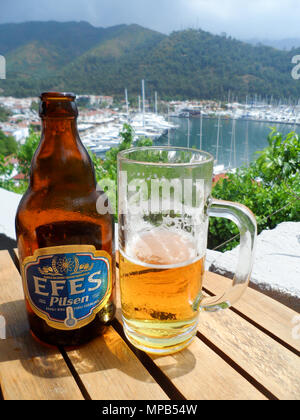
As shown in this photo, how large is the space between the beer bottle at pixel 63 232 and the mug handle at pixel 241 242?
262 millimetres

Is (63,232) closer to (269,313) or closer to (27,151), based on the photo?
(269,313)

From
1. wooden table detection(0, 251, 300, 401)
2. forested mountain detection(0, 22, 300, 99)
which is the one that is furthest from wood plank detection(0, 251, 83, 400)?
forested mountain detection(0, 22, 300, 99)

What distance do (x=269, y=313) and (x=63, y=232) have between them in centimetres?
66

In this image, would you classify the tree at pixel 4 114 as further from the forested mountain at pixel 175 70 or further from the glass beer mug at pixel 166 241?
the glass beer mug at pixel 166 241

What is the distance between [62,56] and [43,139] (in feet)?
92.3

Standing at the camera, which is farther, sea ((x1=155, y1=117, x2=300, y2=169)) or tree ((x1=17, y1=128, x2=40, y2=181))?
sea ((x1=155, y1=117, x2=300, y2=169))

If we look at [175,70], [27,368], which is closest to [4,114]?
[175,70]

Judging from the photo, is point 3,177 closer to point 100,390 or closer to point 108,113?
point 100,390

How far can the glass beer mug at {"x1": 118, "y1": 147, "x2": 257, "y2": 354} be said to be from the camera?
0.71m

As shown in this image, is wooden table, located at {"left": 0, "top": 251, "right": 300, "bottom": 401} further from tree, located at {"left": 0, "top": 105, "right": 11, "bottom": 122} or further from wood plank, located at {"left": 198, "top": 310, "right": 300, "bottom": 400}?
tree, located at {"left": 0, "top": 105, "right": 11, "bottom": 122}

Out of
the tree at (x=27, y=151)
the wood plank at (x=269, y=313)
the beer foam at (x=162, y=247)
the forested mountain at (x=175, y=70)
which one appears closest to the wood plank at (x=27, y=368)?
the beer foam at (x=162, y=247)

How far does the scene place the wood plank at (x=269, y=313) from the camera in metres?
0.90

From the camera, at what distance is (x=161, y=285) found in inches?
28.8

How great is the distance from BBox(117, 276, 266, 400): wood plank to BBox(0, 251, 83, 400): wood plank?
8.5 inches
